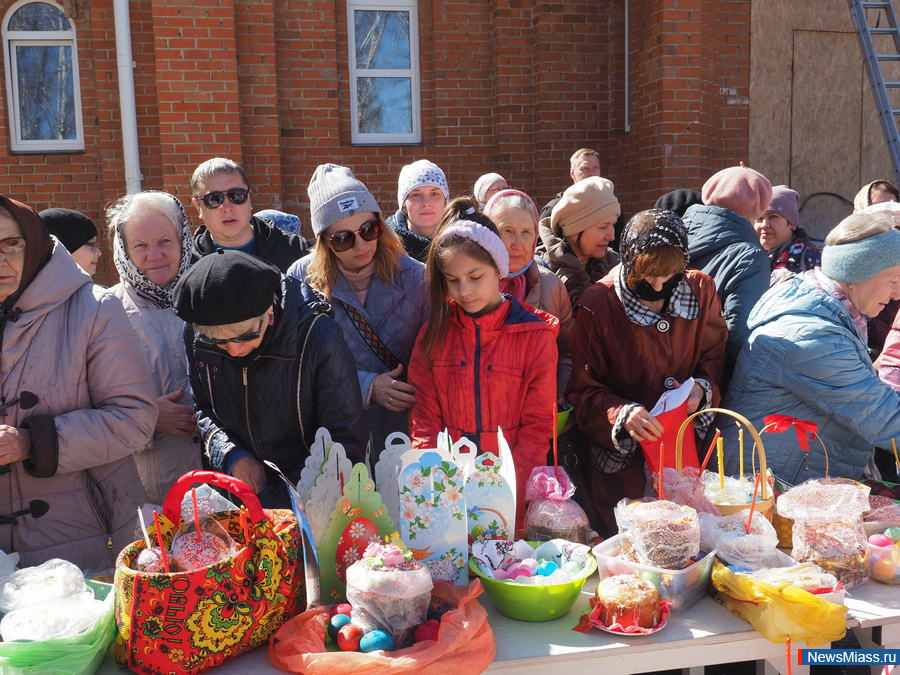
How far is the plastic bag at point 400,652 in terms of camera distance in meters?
1.54

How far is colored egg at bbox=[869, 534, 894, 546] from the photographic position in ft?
6.56

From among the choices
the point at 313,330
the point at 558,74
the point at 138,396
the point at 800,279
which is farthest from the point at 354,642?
the point at 558,74

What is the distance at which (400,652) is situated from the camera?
5.14ft

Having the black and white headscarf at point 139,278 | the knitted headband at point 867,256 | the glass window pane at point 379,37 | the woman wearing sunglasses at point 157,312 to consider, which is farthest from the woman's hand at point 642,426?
the glass window pane at point 379,37

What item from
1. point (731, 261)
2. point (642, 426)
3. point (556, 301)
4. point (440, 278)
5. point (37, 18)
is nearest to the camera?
point (642, 426)

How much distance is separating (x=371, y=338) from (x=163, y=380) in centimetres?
79

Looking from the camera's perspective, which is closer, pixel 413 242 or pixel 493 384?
pixel 493 384

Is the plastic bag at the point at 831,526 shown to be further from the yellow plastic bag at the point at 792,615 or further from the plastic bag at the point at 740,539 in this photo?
the yellow plastic bag at the point at 792,615

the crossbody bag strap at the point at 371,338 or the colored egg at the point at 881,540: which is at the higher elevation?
the crossbody bag strap at the point at 371,338

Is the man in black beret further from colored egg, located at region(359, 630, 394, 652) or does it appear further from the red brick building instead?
the red brick building

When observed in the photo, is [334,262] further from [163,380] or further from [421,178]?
[421,178]

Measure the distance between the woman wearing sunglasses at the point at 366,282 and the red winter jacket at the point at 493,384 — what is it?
8.0 inches

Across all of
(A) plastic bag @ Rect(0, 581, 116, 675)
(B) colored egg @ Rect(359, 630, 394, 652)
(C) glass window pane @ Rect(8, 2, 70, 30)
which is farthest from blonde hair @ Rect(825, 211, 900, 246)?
(C) glass window pane @ Rect(8, 2, 70, 30)

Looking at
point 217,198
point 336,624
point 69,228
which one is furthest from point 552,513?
point 69,228
